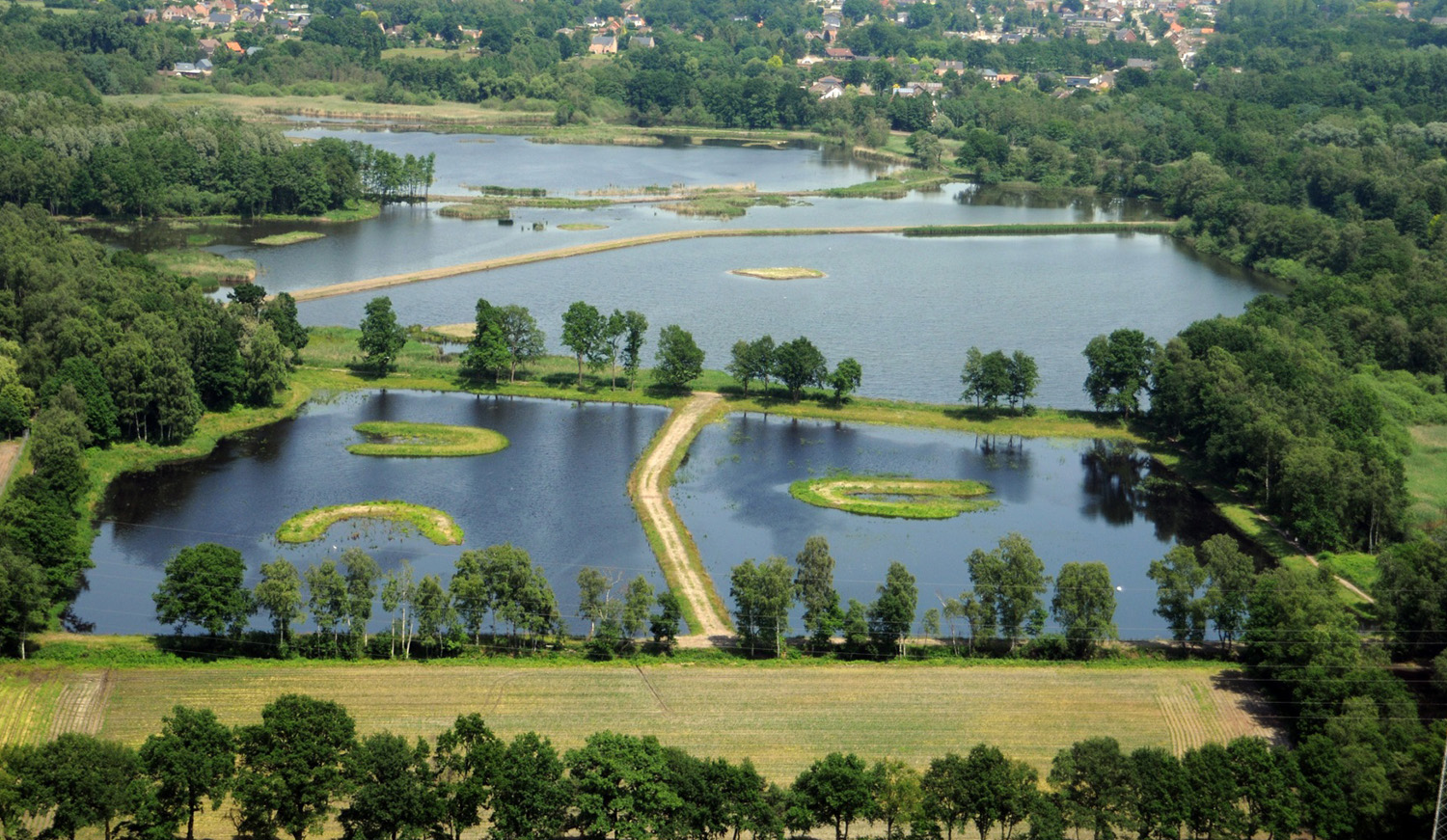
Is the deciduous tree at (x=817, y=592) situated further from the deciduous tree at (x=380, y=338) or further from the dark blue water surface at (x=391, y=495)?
the deciduous tree at (x=380, y=338)

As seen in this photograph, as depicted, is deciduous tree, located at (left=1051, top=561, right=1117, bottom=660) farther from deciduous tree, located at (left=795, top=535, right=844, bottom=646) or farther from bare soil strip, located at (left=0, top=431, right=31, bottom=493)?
bare soil strip, located at (left=0, top=431, right=31, bottom=493)

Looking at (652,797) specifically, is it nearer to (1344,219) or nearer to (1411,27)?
(1344,219)

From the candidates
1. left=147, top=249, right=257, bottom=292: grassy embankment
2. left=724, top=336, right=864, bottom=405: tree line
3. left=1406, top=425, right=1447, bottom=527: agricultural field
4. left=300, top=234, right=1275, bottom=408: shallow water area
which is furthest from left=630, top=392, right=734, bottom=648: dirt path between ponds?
left=147, top=249, right=257, bottom=292: grassy embankment

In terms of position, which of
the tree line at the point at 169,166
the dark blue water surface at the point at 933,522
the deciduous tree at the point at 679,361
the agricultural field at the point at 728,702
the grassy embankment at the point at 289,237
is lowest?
the agricultural field at the point at 728,702

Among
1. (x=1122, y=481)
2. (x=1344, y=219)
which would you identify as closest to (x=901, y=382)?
(x=1122, y=481)

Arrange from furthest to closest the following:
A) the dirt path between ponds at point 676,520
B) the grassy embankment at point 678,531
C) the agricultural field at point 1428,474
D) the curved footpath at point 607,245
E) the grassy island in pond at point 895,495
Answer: the curved footpath at point 607,245
the grassy island in pond at point 895,495
the agricultural field at point 1428,474
the grassy embankment at point 678,531
the dirt path between ponds at point 676,520

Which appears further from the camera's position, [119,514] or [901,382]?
[901,382]

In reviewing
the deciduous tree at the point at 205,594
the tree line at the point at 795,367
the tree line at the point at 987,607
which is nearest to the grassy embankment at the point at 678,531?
the tree line at the point at 987,607

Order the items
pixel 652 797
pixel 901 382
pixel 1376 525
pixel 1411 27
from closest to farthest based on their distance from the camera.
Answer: pixel 652 797, pixel 1376 525, pixel 901 382, pixel 1411 27
